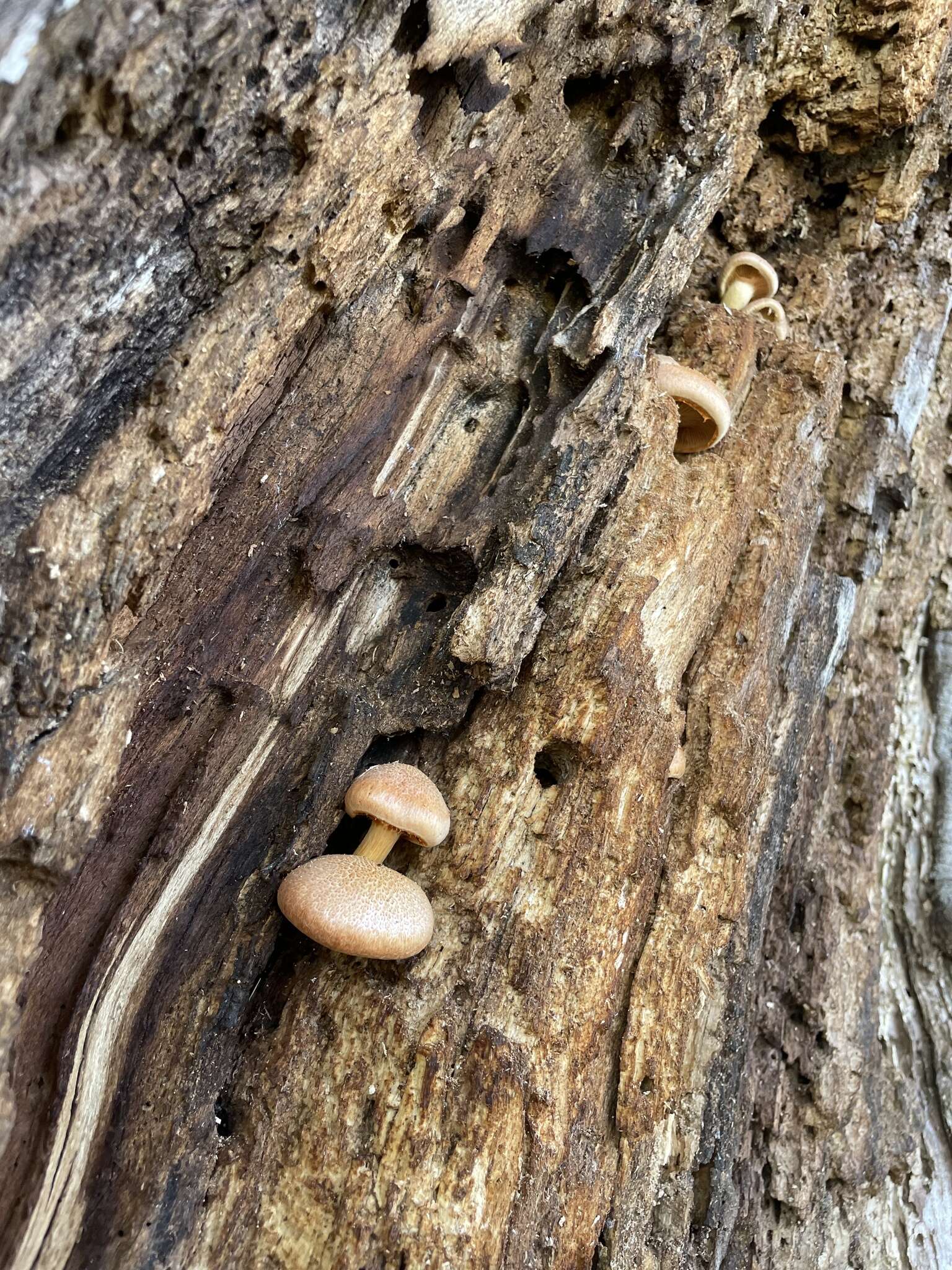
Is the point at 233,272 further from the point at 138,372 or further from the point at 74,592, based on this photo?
the point at 74,592

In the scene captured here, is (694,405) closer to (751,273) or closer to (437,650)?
(751,273)

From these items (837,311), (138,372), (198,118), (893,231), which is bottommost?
(138,372)

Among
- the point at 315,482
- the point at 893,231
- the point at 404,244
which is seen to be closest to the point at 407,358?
the point at 404,244

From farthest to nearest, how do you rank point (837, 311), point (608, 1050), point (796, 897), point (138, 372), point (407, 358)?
point (837, 311) < point (796, 897) < point (407, 358) < point (608, 1050) < point (138, 372)

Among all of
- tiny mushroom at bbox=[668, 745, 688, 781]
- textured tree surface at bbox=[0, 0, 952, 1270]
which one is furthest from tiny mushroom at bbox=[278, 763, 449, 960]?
tiny mushroom at bbox=[668, 745, 688, 781]

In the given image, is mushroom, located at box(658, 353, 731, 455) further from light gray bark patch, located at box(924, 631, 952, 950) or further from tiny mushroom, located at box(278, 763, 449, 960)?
light gray bark patch, located at box(924, 631, 952, 950)

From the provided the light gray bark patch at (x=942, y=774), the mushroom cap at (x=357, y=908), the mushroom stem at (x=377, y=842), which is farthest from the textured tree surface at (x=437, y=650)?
the light gray bark patch at (x=942, y=774)

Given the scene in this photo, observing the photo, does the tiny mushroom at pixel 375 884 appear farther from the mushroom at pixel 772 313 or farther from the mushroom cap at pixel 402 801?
the mushroom at pixel 772 313
